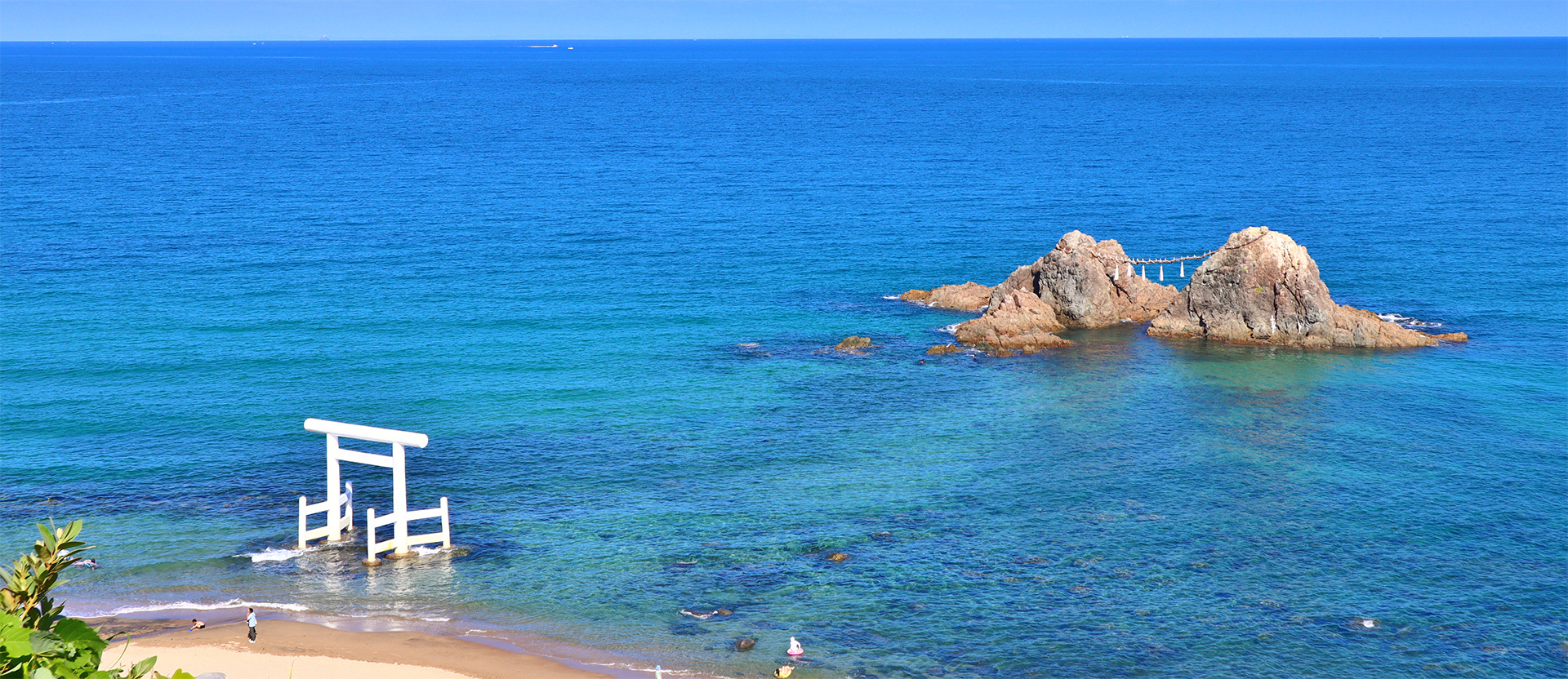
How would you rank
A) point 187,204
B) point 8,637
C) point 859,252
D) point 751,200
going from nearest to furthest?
point 8,637 → point 859,252 → point 187,204 → point 751,200

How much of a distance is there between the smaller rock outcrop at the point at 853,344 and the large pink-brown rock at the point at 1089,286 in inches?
377

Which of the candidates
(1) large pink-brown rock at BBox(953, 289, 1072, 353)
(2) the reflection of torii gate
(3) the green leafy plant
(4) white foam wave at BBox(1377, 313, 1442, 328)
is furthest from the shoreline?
(4) white foam wave at BBox(1377, 313, 1442, 328)

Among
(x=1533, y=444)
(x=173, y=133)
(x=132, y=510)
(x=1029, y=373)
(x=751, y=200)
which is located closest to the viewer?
(x=132, y=510)

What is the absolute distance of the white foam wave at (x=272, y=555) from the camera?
36938mm

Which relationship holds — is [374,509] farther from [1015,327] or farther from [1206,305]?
[1206,305]

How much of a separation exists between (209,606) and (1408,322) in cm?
6030

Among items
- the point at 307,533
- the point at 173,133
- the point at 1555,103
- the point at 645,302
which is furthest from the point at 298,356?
the point at 1555,103

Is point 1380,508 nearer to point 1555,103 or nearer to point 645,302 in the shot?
point 645,302

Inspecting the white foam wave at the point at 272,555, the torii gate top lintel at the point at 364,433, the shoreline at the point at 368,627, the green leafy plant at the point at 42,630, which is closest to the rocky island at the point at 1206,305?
the torii gate top lintel at the point at 364,433

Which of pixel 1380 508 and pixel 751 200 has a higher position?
pixel 751 200

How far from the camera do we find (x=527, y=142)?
6211 inches

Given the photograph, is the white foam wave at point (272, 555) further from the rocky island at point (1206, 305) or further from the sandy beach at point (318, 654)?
the rocky island at point (1206, 305)

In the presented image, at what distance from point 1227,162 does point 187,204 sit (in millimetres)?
102042

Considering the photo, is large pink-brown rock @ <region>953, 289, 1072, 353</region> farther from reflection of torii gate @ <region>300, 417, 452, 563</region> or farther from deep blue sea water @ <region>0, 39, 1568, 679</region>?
reflection of torii gate @ <region>300, 417, 452, 563</region>
